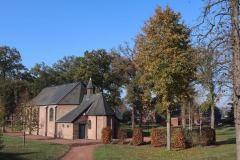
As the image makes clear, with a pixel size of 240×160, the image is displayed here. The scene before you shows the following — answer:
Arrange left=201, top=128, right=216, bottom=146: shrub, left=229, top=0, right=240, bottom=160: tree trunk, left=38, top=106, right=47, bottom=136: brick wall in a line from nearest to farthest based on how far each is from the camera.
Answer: left=229, top=0, right=240, bottom=160: tree trunk
left=201, top=128, right=216, bottom=146: shrub
left=38, top=106, right=47, bottom=136: brick wall

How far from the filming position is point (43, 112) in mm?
50250

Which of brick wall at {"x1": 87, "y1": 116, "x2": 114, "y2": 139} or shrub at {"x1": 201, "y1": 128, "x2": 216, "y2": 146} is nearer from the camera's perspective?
shrub at {"x1": 201, "y1": 128, "x2": 216, "y2": 146}

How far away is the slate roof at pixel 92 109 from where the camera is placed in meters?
40.8

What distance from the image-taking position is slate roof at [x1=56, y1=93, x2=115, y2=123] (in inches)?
1605

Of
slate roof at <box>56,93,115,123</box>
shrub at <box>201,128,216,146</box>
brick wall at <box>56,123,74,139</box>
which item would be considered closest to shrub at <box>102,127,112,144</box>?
slate roof at <box>56,93,115,123</box>

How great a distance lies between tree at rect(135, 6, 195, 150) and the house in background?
17565mm

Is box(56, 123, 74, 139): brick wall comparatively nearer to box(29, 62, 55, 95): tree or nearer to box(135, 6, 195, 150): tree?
box(135, 6, 195, 150): tree

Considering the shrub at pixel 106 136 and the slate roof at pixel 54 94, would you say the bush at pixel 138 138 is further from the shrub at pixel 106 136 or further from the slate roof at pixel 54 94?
the slate roof at pixel 54 94

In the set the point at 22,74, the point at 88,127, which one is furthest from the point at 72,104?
the point at 22,74

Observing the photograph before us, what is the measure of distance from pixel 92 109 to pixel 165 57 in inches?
868

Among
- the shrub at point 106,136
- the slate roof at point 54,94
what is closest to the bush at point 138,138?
the shrub at point 106,136

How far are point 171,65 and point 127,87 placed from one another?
28866 millimetres

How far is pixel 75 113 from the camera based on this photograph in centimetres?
4238

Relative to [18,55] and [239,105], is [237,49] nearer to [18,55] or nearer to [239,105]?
[239,105]
